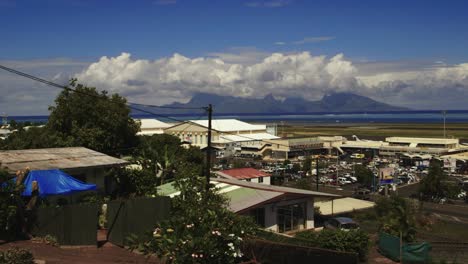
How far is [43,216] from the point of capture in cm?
1483

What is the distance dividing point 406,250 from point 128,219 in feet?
33.5

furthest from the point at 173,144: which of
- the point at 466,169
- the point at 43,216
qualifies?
the point at 466,169

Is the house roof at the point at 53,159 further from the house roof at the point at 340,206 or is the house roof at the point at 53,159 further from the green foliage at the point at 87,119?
the house roof at the point at 340,206

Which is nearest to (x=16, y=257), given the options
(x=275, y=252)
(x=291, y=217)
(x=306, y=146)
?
(x=275, y=252)

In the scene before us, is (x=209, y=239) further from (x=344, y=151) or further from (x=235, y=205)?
(x=344, y=151)

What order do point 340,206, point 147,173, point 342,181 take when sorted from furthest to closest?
1. point 342,181
2. point 340,206
3. point 147,173

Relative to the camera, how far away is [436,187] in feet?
183

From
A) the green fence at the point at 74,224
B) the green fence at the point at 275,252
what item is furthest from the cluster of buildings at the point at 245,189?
the green fence at the point at 275,252

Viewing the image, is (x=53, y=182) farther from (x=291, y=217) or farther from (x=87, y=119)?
(x=87, y=119)

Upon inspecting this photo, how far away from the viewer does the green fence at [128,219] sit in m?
15.5

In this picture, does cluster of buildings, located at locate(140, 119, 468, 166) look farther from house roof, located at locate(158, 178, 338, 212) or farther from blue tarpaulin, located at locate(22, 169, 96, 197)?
blue tarpaulin, located at locate(22, 169, 96, 197)

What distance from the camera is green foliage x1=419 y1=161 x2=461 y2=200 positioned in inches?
2191

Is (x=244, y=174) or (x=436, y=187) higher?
(x=244, y=174)

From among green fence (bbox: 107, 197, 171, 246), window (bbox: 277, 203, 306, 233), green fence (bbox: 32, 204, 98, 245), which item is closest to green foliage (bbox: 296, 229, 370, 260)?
green fence (bbox: 107, 197, 171, 246)
